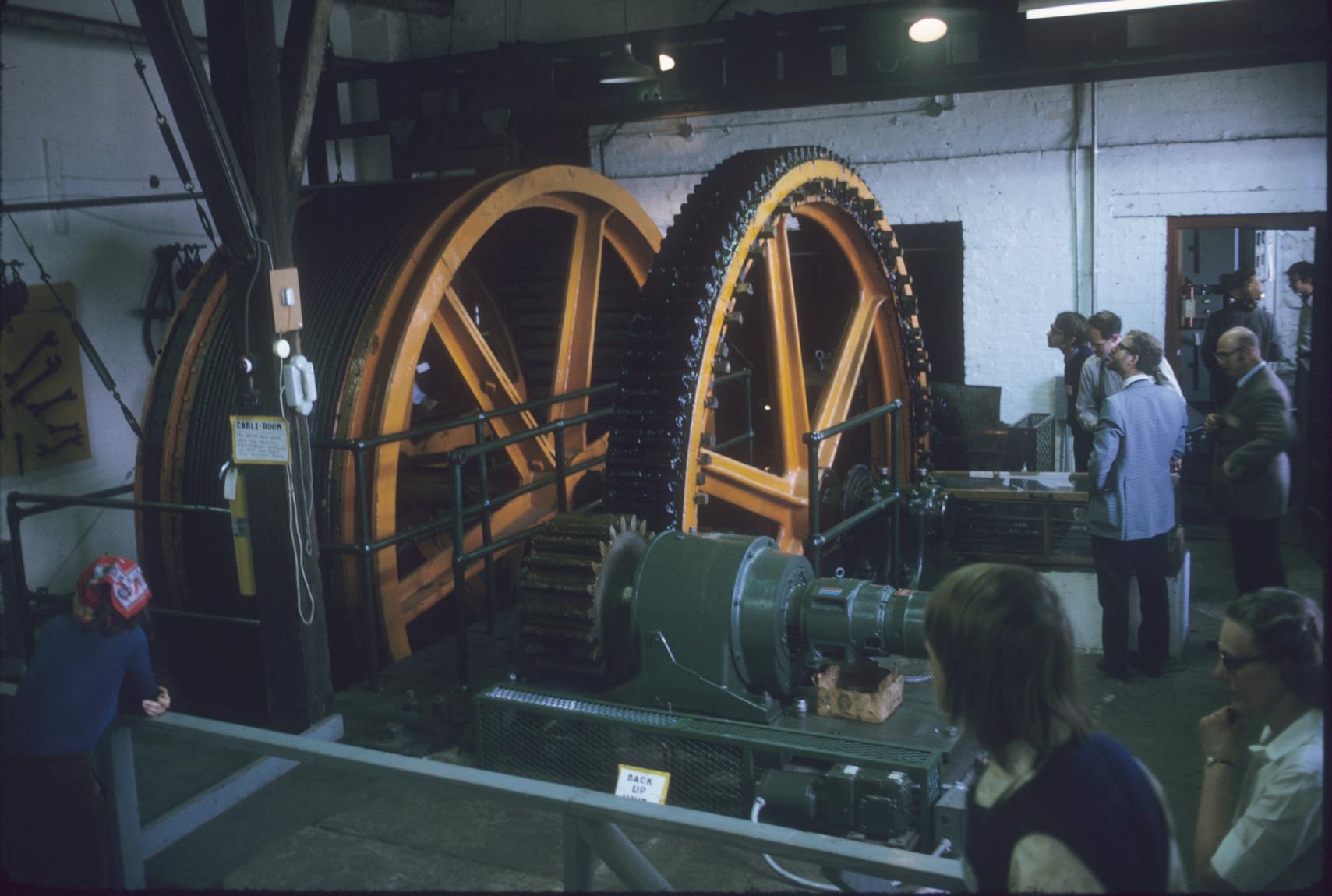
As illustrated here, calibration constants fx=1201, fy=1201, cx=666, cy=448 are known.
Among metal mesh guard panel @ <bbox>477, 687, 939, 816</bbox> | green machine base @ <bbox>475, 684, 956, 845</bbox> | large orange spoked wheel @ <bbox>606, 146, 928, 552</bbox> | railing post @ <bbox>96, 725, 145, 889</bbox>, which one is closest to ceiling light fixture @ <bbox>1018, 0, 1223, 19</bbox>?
large orange spoked wheel @ <bbox>606, 146, 928, 552</bbox>

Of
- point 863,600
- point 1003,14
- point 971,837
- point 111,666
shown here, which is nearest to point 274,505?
point 111,666

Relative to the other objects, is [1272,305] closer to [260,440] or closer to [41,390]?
[260,440]

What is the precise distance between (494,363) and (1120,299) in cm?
545

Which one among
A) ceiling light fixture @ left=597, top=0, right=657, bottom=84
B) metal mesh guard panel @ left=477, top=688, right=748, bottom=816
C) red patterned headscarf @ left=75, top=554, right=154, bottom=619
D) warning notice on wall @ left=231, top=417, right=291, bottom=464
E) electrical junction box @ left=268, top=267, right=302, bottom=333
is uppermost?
ceiling light fixture @ left=597, top=0, right=657, bottom=84

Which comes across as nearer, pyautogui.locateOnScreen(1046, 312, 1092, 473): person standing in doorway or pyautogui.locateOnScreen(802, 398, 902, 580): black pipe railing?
pyautogui.locateOnScreen(802, 398, 902, 580): black pipe railing

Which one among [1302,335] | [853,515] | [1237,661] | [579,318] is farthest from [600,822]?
[1302,335]

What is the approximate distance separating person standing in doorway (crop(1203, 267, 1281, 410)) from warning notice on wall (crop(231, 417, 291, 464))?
660 cm

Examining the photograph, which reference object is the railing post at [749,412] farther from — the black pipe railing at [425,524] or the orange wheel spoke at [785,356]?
the black pipe railing at [425,524]

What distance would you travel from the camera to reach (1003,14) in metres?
7.18

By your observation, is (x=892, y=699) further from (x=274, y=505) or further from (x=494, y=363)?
(x=494, y=363)

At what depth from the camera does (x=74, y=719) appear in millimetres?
3613

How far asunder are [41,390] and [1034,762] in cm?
789

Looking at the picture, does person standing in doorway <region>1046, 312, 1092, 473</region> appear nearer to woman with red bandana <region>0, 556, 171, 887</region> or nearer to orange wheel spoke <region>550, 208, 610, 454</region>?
orange wheel spoke <region>550, 208, 610, 454</region>

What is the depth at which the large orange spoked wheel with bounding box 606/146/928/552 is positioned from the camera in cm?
523
